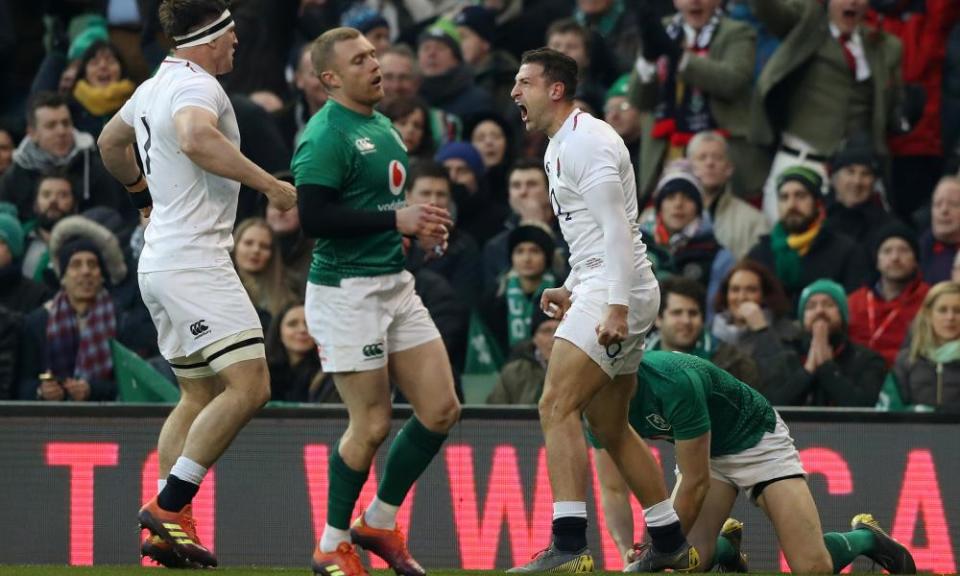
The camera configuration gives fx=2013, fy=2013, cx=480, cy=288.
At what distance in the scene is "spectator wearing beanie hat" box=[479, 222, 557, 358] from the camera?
12.9m

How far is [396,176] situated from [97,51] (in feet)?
24.2

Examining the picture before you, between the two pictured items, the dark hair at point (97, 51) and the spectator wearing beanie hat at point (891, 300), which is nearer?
the spectator wearing beanie hat at point (891, 300)

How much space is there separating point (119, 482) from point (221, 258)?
2.78 metres

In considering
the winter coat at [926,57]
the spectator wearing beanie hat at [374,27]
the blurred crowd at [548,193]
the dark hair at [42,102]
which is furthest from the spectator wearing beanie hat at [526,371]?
the dark hair at [42,102]

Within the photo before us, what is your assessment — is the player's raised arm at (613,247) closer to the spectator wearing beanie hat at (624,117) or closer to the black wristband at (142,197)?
the black wristband at (142,197)

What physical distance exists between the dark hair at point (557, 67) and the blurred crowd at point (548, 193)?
2971mm

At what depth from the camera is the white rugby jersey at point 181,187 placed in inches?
341

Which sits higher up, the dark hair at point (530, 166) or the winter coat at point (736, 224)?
the dark hair at point (530, 166)

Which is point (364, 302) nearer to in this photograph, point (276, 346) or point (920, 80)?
point (276, 346)

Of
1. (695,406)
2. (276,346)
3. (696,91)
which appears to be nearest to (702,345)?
(276,346)

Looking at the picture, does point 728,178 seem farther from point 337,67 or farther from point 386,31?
point 337,67

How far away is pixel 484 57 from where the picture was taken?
53.1ft

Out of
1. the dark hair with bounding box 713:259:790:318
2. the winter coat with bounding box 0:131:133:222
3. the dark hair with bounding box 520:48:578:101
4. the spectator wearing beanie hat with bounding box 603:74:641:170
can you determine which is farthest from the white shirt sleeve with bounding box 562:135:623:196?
the winter coat with bounding box 0:131:133:222

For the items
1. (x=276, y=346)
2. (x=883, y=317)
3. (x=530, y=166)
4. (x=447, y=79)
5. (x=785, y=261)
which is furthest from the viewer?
(x=447, y=79)
